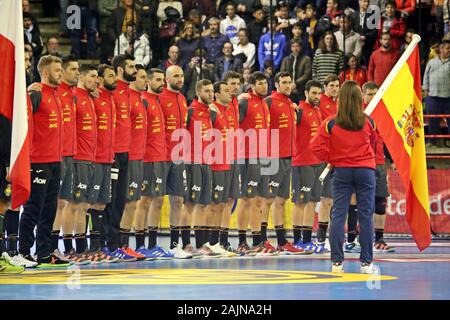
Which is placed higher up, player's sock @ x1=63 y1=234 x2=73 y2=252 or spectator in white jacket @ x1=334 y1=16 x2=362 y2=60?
spectator in white jacket @ x1=334 y1=16 x2=362 y2=60

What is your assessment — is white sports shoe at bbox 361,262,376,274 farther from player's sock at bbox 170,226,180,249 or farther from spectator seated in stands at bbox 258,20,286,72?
spectator seated in stands at bbox 258,20,286,72

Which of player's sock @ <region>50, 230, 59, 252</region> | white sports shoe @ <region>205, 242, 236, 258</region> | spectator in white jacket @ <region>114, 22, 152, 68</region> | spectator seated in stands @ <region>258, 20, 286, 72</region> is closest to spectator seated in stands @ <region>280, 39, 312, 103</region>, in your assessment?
spectator seated in stands @ <region>258, 20, 286, 72</region>

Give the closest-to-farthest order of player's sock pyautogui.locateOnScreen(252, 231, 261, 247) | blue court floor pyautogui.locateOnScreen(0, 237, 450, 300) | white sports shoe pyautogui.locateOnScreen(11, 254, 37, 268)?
blue court floor pyautogui.locateOnScreen(0, 237, 450, 300) → white sports shoe pyautogui.locateOnScreen(11, 254, 37, 268) → player's sock pyautogui.locateOnScreen(252, 231, 261, 247)

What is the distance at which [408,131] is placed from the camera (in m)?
13.9

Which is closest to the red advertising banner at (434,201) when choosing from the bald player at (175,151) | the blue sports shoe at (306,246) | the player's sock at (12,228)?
the blue sports shoe at (306,246)

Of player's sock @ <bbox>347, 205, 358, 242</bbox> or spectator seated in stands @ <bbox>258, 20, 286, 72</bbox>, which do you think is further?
spectator seated in stands @ <bbox>258, 20, 286, 72</bbox>

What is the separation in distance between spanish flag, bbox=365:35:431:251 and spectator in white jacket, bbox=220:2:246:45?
Result: 296 inches

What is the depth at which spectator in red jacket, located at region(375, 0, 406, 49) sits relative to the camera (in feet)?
66.5

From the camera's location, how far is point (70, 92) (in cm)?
1386

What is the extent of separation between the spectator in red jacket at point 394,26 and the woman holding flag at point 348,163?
8.28 m

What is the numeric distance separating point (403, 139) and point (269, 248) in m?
2.81

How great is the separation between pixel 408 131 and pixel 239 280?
3429 mm

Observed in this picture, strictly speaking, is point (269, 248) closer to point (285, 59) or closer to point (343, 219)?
point (343, 219)

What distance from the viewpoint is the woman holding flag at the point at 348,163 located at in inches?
478
